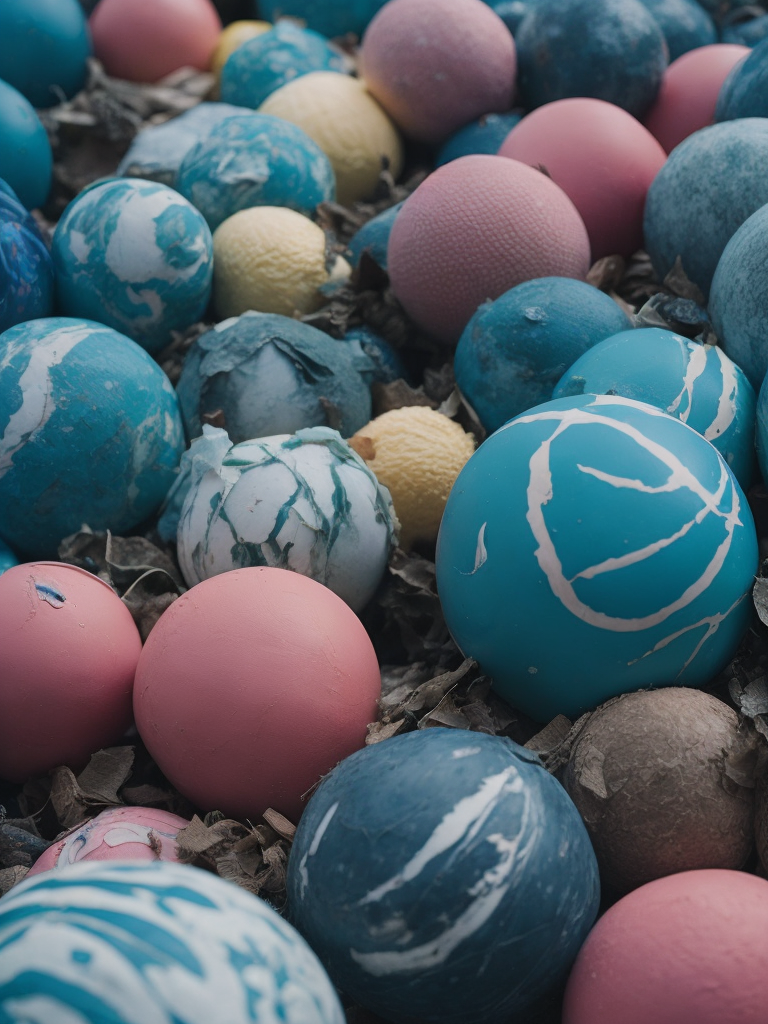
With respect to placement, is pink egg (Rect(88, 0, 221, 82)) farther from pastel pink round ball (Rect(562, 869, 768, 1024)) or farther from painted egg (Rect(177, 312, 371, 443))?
pastel pink round ball (Rect(562, 869, 768, 1024))

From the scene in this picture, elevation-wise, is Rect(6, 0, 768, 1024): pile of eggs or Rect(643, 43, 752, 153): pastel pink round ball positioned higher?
Rect(643, 43, 752, 153): pastel pink round ball

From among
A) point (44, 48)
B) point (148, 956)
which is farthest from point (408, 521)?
point (44, 48)

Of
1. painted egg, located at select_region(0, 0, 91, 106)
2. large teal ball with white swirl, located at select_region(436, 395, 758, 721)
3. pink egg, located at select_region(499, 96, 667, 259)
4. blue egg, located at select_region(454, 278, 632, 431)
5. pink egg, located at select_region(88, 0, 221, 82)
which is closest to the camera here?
large teal ball with white swirl, located at select_region(436, 395, 758, 721)

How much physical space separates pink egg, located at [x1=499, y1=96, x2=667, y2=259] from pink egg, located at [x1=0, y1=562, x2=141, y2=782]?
52.2 inches

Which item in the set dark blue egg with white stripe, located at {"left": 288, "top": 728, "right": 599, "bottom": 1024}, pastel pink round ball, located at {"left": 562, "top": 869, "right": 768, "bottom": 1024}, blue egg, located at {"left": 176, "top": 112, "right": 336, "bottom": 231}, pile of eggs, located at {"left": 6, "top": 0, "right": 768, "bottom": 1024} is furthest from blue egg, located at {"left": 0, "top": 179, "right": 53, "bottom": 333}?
pastel pink round ball, located at {"left": 562, "top": 869, "right": 768, "bottom": 1024}

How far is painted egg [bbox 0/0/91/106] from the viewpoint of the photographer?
8.32ft

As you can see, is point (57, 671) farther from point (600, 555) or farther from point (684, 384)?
point (684, 384)

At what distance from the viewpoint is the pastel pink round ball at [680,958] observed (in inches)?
38.3

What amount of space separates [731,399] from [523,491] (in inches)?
17.8

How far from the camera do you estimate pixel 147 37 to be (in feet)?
A: 9.44

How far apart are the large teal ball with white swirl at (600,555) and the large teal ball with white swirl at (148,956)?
1.72 ft

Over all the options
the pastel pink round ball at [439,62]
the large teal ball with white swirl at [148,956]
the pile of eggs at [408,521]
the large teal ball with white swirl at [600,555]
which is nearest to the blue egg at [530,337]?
the pile of eggs at [408,521]

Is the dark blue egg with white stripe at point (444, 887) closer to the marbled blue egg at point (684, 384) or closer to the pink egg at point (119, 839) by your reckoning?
the pink egg at point (119, 839)

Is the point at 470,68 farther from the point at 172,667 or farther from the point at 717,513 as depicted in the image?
the point at 172,667
